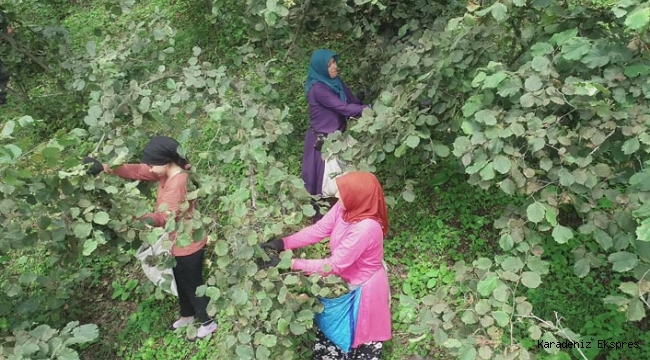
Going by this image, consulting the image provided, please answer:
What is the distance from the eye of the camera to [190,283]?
140 inches

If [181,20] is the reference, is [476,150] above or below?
above

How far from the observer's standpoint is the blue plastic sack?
110 inches

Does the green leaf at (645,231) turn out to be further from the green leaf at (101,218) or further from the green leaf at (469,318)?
the green leaf at (101,218)

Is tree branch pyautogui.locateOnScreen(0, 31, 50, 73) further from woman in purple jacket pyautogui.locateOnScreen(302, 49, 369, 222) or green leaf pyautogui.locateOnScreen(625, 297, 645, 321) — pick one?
green leaf pyautogui.locateOnScreen(625, 297, 645, 321)

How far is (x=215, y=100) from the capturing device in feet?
11.6

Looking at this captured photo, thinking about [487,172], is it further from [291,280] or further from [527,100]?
[291,280]

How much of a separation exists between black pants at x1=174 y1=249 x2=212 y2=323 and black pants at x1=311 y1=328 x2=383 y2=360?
89 cm

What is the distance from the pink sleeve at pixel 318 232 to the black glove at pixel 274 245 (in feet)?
0.32

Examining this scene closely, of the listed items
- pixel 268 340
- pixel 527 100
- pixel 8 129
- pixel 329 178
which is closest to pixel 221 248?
pixel 268 340

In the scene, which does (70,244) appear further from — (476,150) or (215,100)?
(476,150)

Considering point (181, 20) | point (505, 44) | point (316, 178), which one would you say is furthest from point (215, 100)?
point (181, 20)

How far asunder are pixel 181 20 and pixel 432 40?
16.7ft

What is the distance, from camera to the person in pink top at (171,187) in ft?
9.93

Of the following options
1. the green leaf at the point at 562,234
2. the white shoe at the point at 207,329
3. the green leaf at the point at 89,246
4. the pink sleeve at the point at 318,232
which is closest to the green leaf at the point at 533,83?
the green leaf at the point at 562,234
